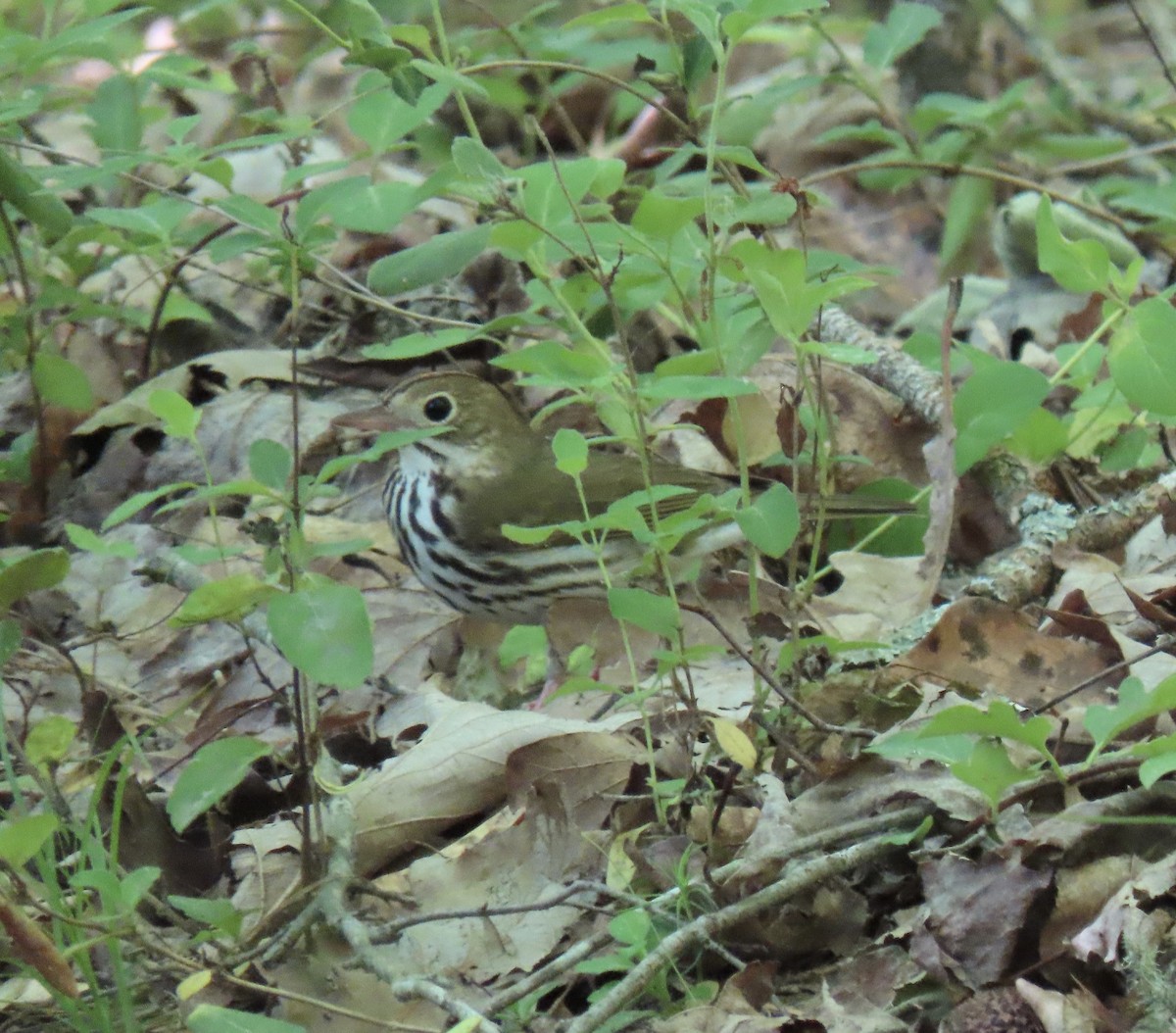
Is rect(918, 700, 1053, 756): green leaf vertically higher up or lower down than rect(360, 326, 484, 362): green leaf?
lower down

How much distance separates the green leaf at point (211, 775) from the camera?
2090 millimetres

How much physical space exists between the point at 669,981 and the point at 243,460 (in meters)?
2.31

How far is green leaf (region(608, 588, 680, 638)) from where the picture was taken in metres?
2.18

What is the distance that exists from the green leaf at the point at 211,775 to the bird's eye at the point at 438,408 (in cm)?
183

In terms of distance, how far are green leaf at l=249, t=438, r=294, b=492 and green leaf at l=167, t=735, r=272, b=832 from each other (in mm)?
358

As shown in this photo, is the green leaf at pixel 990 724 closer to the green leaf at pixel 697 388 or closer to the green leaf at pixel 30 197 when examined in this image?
the green leaf at pixel 697 388

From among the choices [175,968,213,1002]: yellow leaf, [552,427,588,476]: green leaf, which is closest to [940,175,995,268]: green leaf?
[552,427,588,476]: green leaf

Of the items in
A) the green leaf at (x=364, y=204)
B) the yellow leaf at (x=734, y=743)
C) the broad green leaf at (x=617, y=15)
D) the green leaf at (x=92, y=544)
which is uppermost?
the broad green leaf at (x=617, y=15)

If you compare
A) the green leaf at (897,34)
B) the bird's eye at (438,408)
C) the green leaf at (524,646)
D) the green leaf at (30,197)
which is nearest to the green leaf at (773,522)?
the green leaf at (524,646)

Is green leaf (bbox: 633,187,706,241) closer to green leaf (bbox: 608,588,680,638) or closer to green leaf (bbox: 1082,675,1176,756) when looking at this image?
green leaf (bbox: 608,588,680,638)

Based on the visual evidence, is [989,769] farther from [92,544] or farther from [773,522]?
[92,544]

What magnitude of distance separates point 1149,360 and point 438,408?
1.94 meters

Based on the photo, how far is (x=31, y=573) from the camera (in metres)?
2.35

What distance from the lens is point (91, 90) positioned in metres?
4.14
